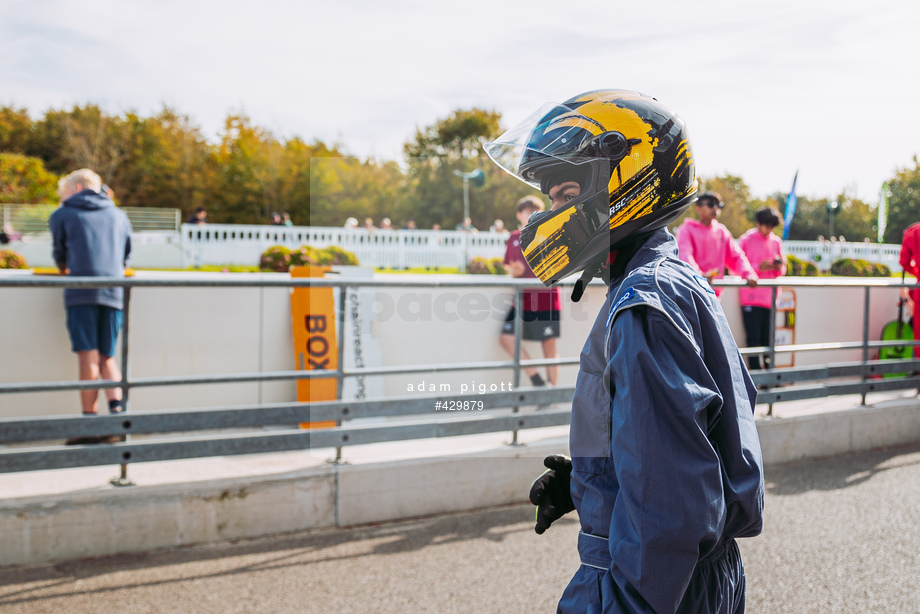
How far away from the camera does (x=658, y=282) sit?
1.30 meters

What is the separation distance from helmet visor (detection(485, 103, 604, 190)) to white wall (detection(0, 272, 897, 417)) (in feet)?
11.8

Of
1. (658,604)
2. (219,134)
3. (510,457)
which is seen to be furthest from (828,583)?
(219,134)

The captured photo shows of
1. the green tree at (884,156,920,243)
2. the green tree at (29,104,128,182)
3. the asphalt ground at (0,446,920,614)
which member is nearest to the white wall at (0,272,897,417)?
the asphalt ground at (0,446,920,614)

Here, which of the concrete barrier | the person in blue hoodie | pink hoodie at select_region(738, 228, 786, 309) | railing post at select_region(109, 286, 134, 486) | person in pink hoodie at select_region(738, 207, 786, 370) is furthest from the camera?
pink hoodie at select_region(738, 228, 786, 309)

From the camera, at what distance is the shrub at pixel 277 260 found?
9.89 metres

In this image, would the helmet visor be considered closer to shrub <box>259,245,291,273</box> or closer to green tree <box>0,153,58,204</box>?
shrub <box>259,245,291,273</box>

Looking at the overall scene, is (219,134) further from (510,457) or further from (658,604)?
(658,604)

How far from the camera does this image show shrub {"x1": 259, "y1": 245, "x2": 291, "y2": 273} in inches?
389

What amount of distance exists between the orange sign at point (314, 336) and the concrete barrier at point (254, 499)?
1242 millimetres

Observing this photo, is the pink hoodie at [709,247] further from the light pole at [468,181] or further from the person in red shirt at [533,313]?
the light pole at [468,181]

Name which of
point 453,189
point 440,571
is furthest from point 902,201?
point 440,571

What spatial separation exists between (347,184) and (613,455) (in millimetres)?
6316

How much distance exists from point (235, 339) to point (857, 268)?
19585mm

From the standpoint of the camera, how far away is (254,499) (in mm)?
4219
